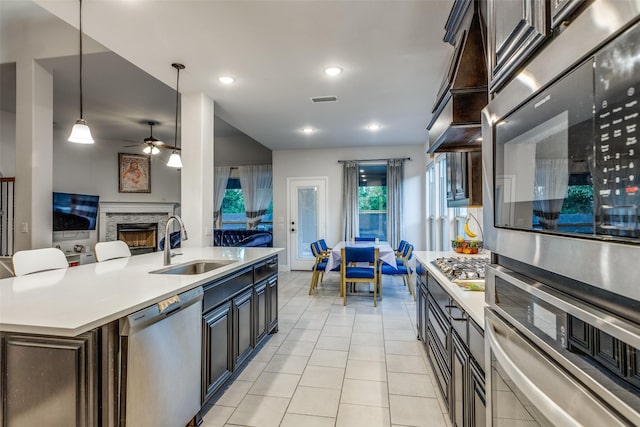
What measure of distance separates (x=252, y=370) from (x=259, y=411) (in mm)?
575

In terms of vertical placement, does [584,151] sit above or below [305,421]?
above

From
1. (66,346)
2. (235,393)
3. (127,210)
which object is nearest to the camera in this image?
(66,346)

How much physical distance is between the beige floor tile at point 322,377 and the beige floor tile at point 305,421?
369 mm

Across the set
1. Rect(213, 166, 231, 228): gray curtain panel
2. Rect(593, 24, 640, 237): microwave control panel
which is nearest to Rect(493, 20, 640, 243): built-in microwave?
Rect(593, 24, 640, 237): microwave control panel

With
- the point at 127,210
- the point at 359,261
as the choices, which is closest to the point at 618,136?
the point at 359,261

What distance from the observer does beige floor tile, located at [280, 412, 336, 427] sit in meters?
1.91

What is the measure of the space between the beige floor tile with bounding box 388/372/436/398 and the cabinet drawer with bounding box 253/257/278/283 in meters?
1.39

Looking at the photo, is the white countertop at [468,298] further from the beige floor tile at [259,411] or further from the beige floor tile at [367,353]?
the beige floor tile at [259,411]

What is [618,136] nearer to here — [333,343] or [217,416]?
[217,416]

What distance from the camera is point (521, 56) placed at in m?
0.70

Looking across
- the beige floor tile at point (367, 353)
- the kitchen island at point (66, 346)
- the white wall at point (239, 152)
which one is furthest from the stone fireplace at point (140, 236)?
the beige floor tile at point (367, 353)

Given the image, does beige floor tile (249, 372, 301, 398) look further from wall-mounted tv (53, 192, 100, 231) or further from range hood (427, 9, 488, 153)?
wall-mounted tv (53, 192, 100, 231)

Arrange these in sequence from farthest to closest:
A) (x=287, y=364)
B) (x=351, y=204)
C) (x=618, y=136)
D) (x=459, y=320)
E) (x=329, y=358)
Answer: (x=351, y=204) → (x=329, y=358) → (x=287, y=364) → (x=459, y=320) → (x=618, y=136)

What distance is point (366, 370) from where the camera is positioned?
2600 millimetres
